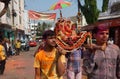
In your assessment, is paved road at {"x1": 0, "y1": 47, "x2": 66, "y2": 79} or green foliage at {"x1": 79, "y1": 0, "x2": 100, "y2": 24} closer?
paved road at {"x1": 0, "y1": 47, "x2": 66, "y2": 79}

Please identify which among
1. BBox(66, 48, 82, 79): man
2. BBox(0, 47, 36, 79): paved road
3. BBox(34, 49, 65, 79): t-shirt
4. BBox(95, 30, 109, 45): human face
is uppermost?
BBox(95, 30, 109, 45): human face

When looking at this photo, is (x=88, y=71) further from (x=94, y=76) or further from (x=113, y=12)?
(x=113, y=12)

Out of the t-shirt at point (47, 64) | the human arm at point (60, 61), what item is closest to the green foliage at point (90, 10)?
the t-shirt at point (47, 64)

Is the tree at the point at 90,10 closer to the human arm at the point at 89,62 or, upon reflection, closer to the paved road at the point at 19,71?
the paved road at the point at 19,71

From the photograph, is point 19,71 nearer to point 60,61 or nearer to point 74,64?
point 74,64

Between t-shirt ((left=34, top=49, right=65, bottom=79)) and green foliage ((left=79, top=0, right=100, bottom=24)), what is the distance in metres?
25.5

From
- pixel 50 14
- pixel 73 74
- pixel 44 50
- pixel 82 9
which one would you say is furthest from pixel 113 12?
pixel 44 50

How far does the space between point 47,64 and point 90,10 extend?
26.0 m

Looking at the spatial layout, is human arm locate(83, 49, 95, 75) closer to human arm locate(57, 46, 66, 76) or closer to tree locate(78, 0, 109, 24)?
human arm locate(57, 46, 66, 76)

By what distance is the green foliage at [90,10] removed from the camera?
101 ft

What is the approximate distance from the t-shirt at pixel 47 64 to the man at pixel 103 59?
3.24 ft

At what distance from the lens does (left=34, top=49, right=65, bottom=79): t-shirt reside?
5.39 meters

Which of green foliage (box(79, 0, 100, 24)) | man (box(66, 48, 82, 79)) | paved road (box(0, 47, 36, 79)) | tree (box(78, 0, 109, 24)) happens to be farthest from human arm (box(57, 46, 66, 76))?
green foliage (box(79, 0, 100, 24))

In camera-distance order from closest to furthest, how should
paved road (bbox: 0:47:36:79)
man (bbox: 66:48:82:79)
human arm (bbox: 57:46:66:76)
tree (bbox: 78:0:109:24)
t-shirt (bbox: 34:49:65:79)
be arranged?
human arm (bbox: 57:46:66:76), t-shirt (bbox: 34:49:65:79), man (bbox: 66:48:82:79), paved road (bbox: 0:47:36:79), tree (bbox: 78:0:109:24)
